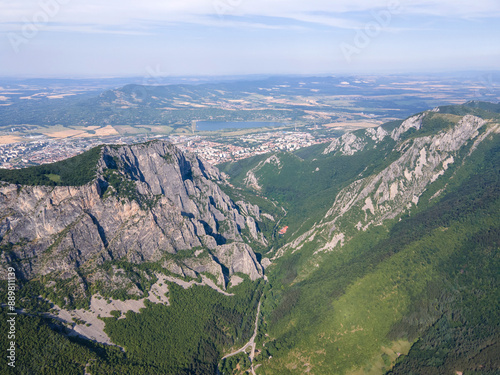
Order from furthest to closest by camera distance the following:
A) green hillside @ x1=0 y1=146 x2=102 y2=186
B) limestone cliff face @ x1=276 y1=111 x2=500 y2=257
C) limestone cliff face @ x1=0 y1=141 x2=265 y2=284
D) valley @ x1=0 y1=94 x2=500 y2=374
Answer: limestone cliff face @ x1=276 y1=111 x2=500 y2=257 < green hillside @ x1=0 y1=146 x2=102 y2=186 < limestone cliff face @ x1=0 y1=141 x2=265 y2=284 < valley @ x1=0 y1=94 x2=500 y2=374

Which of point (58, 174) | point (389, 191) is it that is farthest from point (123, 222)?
point (389, 191)

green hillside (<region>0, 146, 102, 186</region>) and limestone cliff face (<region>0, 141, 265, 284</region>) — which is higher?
green hillside (<region>0, 146, 102, 186</region>)

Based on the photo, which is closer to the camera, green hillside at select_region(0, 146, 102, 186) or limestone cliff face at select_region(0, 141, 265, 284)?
limestone cliff face at select_region(0, 141, 265, 284)

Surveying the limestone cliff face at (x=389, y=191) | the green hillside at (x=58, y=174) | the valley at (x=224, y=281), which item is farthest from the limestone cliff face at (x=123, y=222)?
the limestone cliff face at (x=389, y=191)

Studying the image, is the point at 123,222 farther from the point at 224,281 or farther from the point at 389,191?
the point at 389,191

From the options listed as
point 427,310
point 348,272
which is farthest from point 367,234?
point 427,310

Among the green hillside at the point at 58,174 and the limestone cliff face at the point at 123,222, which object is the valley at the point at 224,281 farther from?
the green hillside at the point at 58,174

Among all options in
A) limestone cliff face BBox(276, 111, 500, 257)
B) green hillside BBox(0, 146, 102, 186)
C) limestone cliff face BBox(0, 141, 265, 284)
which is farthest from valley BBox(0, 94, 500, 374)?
limestone cliff face BBox(276, 111, 500, 257)

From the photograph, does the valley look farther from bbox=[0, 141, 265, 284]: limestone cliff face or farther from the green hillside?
the green hillside
